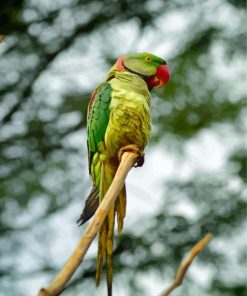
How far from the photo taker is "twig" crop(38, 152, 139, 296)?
0.70m

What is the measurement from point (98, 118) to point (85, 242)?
42 cm

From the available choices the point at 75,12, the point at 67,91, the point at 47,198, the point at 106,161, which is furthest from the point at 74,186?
the point at 106,161

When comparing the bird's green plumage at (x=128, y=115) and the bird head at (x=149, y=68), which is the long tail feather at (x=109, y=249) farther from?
the bird head at (x=149, y=68)

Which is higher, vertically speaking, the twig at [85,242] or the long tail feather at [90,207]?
the twig at [85,242]

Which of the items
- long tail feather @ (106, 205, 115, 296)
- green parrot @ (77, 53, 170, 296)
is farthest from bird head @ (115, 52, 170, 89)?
long tail feather @ (106, 205, 115, 296)

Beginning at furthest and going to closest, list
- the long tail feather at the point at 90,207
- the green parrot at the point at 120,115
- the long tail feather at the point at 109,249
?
1. the green parrot at the point at 120,115
2. the long tail feather at the point at 90,207
3. the long tail feather at the point at 109,249

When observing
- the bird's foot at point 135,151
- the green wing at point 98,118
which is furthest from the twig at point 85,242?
the green wing at point 98,118

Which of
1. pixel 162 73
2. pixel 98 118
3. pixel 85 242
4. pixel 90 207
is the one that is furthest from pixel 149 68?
pixel 85 242

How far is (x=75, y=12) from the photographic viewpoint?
13.4 feet

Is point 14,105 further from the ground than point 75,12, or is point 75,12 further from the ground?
point 75,12

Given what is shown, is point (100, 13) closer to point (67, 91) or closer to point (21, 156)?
point (67, 91)

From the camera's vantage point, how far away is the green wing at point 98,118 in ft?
3.71

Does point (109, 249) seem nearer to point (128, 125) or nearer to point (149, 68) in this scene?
point (128, 125)

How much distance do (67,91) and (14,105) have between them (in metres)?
0.42
